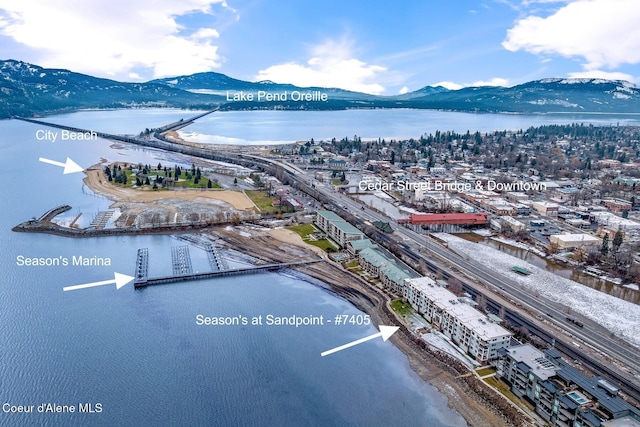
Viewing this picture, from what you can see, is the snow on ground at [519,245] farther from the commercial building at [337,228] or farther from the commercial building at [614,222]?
the commercial building at [337,228]

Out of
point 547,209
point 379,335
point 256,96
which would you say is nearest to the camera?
point 379,335

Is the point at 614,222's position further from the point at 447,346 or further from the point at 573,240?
the point at 447,346

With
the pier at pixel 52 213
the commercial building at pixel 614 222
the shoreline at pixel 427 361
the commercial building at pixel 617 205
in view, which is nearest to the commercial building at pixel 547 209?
the commercial building at pixel 614 222

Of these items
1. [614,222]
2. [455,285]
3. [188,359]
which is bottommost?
[188,359]

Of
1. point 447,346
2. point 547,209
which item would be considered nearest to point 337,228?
point 447,346

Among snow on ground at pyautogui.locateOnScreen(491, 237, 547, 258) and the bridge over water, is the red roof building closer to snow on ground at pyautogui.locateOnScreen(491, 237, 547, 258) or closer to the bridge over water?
snow on ground at pyautogui.locateOnScreen(491, 237, 547, 258)

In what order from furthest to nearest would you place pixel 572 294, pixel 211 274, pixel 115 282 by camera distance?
pixel 211 274 → pixel 115 282 → pixel 572 294

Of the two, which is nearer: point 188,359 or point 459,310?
point 188,359
